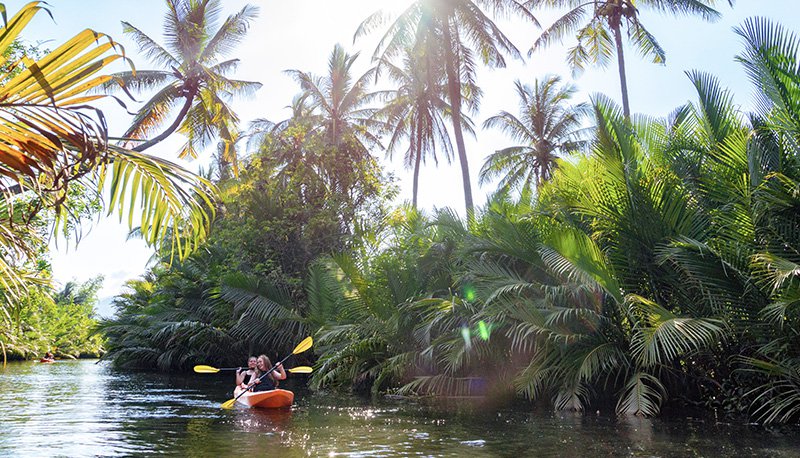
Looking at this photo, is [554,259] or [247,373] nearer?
[554,259]

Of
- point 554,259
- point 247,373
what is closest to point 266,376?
→ point 247,373

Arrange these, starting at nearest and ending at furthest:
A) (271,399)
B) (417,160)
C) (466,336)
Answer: (466,336)
(271,399)
(417,160)

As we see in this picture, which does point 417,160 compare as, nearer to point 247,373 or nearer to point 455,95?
point 455,95

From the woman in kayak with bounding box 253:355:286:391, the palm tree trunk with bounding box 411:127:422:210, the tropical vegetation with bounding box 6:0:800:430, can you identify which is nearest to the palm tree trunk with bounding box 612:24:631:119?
the tropical vegetation with bounding box 6:0:800:430

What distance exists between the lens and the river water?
8391 millimetres

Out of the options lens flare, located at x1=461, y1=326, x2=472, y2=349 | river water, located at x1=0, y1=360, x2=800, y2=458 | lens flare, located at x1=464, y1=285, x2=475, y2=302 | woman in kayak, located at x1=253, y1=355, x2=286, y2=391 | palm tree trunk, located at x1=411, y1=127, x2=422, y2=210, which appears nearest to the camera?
river water, located at x1=0, y1=360, x2=800, y2=458

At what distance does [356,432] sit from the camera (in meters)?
10.3

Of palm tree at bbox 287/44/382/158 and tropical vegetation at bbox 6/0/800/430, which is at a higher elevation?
palm tree at bbox 287/44/382/158

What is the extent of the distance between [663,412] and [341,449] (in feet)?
18.3

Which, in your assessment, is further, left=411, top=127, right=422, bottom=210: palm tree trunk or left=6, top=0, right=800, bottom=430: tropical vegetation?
left=411, top=127, right=422, bottom=210: palm tree trunk

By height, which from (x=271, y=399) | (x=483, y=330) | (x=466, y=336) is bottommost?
(x=271, y=399)

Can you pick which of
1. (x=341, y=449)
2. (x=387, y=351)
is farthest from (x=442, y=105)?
(x=341, y=449)

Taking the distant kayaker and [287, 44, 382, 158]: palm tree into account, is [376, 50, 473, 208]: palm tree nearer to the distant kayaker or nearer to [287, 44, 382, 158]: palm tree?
[287, 44, 382, 158]: palm tree

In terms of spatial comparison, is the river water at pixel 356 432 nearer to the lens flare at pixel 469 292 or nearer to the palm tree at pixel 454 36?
the lens flare at pixel 469 292
